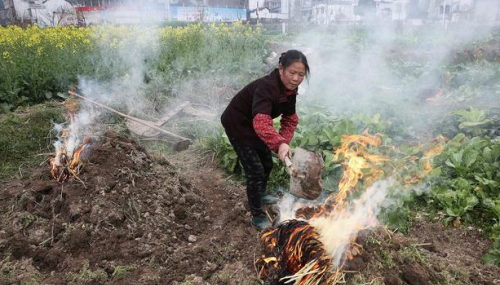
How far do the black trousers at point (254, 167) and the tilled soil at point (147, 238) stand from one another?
0.94 ft

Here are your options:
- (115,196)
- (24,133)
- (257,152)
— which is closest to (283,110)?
(257,152)

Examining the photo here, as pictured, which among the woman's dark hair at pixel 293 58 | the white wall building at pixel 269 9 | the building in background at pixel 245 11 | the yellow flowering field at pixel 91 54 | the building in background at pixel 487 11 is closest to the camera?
the woman's dark hair at pixel 293 58

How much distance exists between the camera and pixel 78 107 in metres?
6.71

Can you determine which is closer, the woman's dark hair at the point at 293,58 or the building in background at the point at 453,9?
the woman's dark hair at the point at 293,58

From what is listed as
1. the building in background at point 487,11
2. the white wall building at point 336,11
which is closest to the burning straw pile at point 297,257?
the white wall building at point 336,11

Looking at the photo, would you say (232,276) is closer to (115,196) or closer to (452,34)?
(115,196)

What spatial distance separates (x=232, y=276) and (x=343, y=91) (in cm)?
635

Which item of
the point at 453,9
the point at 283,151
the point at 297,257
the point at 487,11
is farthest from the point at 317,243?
the point at 487,11

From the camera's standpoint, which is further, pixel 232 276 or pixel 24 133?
pixel 24 133

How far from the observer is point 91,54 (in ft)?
29.2

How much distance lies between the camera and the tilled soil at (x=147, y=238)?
10.2ft

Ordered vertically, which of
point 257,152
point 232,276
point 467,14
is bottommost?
point 232,276

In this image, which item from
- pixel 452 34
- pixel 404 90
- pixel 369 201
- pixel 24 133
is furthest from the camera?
pixel 452 34

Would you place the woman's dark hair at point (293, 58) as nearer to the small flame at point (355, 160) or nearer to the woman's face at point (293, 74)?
the woman's face at point (293, 74)
